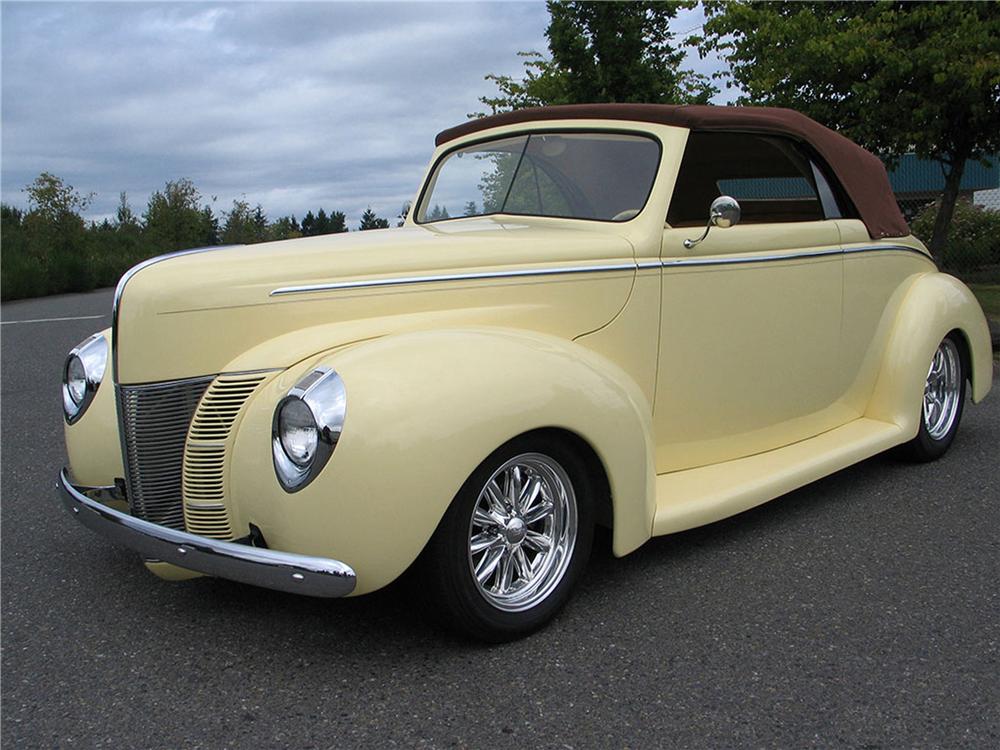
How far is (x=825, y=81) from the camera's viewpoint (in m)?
11.5

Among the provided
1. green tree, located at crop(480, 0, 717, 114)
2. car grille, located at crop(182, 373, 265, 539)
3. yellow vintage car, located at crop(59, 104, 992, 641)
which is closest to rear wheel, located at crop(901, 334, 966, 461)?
yellow vintage car, located at crop(59, 104, 992, 641)

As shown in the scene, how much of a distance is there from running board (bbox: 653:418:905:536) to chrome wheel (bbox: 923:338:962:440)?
0.59 meters

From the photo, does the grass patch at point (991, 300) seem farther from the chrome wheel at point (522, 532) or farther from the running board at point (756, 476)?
the chrome wheel at point (522, 532)

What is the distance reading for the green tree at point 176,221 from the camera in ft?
113

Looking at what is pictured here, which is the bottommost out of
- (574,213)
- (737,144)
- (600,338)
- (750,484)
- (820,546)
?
(820,546)

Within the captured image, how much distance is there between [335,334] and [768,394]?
77.4 inches

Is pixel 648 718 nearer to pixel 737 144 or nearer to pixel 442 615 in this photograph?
pixel 442 615

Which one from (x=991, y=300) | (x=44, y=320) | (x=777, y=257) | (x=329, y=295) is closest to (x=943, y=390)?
(x=777, y=257)

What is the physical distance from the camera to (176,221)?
116ft

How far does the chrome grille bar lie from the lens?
108 inches

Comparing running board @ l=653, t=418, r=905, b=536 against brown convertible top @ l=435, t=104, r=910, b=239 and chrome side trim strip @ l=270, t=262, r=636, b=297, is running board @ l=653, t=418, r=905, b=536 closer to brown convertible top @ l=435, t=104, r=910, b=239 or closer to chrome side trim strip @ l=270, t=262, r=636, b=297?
chrome side trim strip @ l=270, t=262, r=636, b=297

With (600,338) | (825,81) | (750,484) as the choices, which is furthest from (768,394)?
(825,81)

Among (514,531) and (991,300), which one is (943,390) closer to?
(514,531)

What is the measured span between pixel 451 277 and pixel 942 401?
318 centimetres
